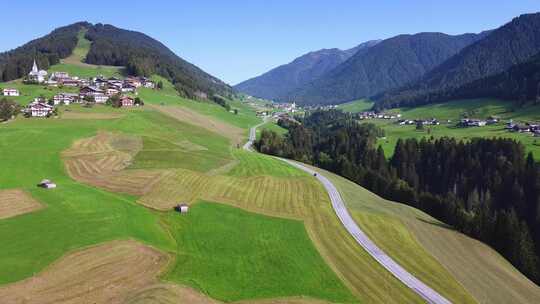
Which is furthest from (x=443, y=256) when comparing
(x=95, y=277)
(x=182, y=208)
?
(x=95, y=277)

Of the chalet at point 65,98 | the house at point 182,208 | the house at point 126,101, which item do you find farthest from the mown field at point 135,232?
the house at point 126,101

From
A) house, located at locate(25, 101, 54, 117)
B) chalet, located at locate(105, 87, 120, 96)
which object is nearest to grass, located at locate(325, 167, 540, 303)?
house, located at locate(25, 101, 54, 117)

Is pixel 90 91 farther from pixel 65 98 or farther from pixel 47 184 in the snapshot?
pixel 47 184

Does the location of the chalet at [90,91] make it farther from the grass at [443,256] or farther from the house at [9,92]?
the grass at [443,256]

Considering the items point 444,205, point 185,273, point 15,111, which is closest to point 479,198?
point 444,205

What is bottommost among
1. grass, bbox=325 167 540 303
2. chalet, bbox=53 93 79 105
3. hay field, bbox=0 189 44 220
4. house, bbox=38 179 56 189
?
grass, bbox=325 167 540 303

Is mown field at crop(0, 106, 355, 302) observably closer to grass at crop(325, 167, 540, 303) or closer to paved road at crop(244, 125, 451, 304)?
paved road at crop(244, 125, 451, 304)
